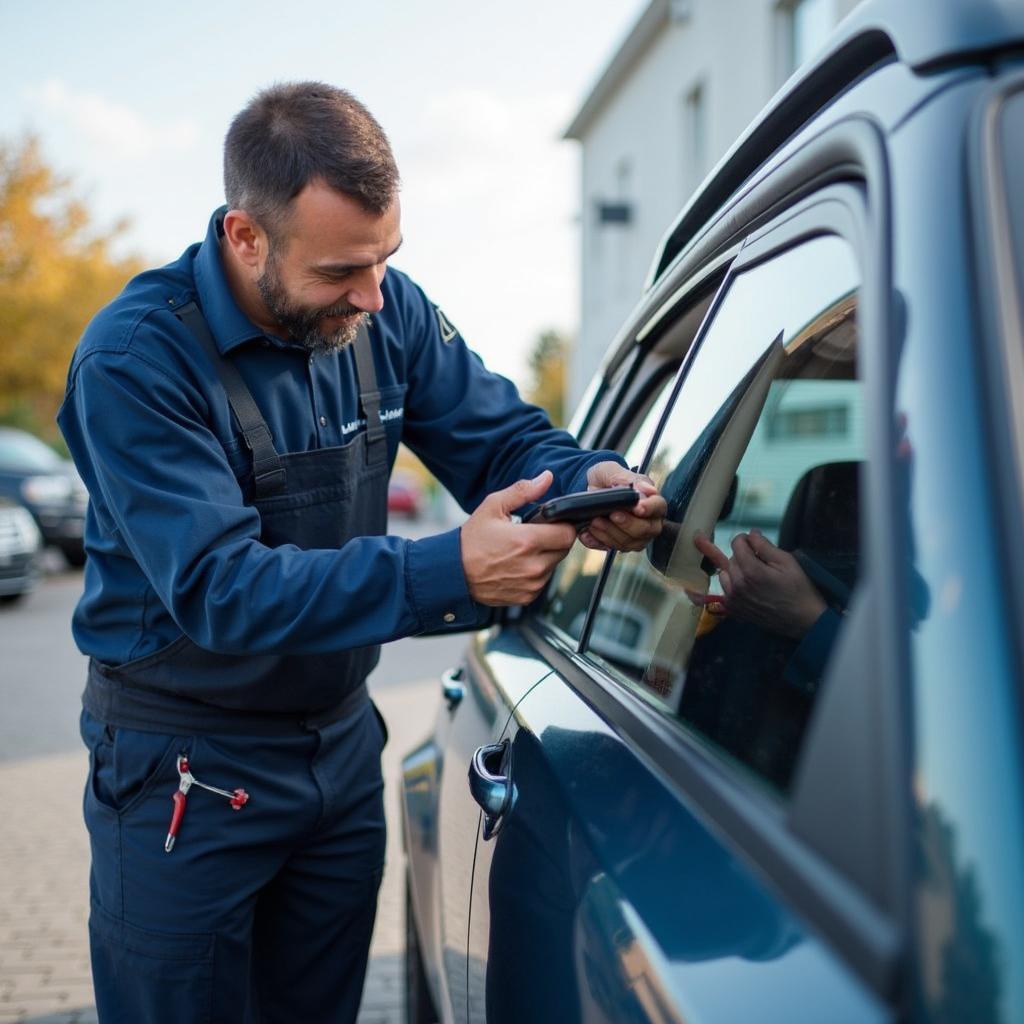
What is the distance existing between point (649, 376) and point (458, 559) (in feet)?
2.48

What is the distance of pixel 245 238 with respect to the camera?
1978 mm

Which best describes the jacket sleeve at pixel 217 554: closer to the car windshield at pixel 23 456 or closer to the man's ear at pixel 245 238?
the man's ear at pixel 245 238

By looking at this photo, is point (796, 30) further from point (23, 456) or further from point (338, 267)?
point (338, 267)

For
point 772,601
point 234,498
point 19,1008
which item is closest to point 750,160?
point 772,601

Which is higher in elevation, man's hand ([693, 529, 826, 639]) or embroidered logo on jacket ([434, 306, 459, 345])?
embroidered logo on jacket ([434, 306, 459, 345])

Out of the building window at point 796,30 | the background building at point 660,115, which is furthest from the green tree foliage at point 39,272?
the building window at point 796,30

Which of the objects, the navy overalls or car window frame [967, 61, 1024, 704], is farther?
the navy overalls

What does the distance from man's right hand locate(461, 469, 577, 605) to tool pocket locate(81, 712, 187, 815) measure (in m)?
0.62

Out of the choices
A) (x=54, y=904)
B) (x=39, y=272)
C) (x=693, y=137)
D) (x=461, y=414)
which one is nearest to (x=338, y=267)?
(x=461, y=414)

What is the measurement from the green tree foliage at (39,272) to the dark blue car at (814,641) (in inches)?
887

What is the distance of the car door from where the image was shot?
817 millimetres

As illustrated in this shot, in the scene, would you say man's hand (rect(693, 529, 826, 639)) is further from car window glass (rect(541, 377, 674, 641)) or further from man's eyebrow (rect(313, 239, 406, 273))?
man's eyebrow (rect(313, 239, 406, 273))

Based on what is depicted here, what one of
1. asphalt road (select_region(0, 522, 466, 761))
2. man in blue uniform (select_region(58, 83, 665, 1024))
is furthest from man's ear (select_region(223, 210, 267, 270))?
asphalt road (select_region(0, 522, 466, 761))

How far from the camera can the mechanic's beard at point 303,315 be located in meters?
1.95
